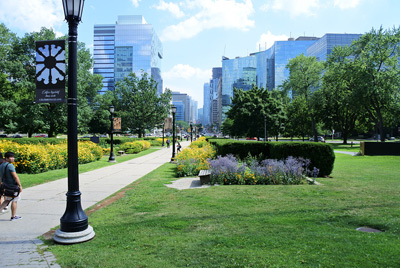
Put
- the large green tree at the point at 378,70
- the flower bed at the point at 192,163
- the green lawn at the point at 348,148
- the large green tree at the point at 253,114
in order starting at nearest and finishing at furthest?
1. the flower bed at the point at 192,163
2. the green lawn at the point at 348,148
3. the large green tree at the point at 378,70
4. the large green tree at the point at 253,114

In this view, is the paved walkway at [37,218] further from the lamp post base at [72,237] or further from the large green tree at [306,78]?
the large green tree at [306,78]

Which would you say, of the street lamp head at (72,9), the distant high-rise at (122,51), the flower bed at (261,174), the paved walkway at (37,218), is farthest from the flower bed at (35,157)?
the distant high-rise at (122,51)

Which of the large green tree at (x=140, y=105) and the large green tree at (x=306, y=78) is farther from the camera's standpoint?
the large green tree at (x=140, y=105)

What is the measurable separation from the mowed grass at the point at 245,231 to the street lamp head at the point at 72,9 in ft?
13.9

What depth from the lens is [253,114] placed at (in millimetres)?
44562

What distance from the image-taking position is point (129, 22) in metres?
178

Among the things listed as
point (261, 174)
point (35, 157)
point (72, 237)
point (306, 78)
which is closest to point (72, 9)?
point (72, 237)

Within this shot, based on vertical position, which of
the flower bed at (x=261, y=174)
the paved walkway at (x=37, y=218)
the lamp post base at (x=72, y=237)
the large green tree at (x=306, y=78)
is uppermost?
the large green tree at (x=306, y=78)

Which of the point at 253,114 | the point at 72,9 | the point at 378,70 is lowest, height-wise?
the point at 72,9

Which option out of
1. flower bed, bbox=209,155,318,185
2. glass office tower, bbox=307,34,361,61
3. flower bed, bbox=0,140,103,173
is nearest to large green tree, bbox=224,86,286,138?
flower bed, bbox=0,140,103,173

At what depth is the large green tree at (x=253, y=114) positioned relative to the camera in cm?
4438

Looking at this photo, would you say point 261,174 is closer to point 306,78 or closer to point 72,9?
point 72,9

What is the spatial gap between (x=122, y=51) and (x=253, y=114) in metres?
137

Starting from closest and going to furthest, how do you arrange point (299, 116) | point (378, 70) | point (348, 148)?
point (348, 148) → point (378, 70) → point (299, 116)
